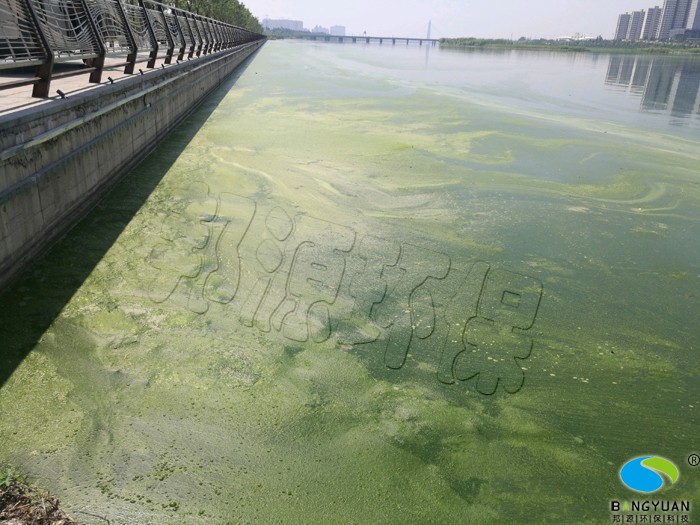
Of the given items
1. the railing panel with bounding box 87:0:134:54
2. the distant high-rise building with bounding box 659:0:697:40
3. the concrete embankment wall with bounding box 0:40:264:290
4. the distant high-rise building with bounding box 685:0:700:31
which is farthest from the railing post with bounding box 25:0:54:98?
the distant high-rise building with bounding box 659:0:697:40

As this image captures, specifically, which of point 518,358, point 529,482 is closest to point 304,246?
point 518,358

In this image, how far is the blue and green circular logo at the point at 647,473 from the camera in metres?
2.07

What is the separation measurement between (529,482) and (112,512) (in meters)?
1.58

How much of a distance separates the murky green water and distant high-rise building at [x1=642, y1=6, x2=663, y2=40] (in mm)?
143387

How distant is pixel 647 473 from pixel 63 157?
4.08 metres

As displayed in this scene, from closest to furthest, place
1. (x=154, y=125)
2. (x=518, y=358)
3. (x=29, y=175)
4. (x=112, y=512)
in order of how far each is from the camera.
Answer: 1. (x=112, y=512)
2. (x=518, y=358)
3. (x=29, y=175)
4. (x=154, y=125)

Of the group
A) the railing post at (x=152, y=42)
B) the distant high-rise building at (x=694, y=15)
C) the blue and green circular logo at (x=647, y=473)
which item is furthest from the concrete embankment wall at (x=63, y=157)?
the distant high-rise building at (x=694, y=15)

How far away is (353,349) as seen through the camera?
2.79 metres

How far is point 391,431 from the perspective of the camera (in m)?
2.24

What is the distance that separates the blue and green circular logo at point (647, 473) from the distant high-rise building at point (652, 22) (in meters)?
145

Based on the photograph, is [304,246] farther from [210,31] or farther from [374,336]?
[210,31]

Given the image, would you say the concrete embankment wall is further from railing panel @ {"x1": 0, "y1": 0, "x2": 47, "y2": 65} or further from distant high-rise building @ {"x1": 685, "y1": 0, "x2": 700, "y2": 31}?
distant high-rise building @ {"x1": 685, "y1": 0, "x2": 700, "y2": 31}

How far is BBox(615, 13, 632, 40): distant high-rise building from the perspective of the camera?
443 feet

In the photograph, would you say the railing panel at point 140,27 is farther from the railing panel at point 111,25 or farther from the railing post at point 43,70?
the railing post at point 43,70
